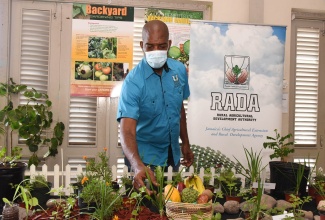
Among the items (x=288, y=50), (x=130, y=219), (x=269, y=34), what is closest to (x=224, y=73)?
(x=269, y=34)

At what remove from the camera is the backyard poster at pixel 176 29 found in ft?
14.0

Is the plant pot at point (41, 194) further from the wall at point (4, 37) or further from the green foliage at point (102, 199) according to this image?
the wall at point (4, 37)

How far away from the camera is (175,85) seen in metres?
2.78

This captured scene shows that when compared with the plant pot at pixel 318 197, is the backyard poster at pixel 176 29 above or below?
above

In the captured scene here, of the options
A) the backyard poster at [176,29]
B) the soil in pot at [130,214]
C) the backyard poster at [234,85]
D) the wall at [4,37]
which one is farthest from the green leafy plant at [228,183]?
the wall at [4,37]

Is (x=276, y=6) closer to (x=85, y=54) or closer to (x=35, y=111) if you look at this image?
(x=85, y=54)

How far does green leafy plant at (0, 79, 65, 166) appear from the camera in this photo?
149 inches

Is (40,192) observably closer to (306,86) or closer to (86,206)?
(86,206)

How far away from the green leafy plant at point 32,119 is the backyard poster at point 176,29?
1.40m

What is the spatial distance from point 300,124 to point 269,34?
1.28 metres

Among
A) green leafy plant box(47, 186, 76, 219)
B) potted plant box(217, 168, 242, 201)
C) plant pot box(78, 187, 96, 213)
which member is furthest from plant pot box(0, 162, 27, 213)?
potted plant box(217, 168, 242, 201)

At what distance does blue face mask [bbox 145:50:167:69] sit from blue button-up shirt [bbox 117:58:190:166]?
0.09 meters

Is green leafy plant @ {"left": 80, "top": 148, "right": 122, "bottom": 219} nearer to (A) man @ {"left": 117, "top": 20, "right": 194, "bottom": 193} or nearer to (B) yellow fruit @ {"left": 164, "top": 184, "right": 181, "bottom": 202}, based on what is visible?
(B) yellow fruit @ {"left": 164, "top": 184, "right": 181, "bottom": 202}

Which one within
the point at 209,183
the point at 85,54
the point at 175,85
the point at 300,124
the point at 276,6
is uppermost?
the point at 276,6
